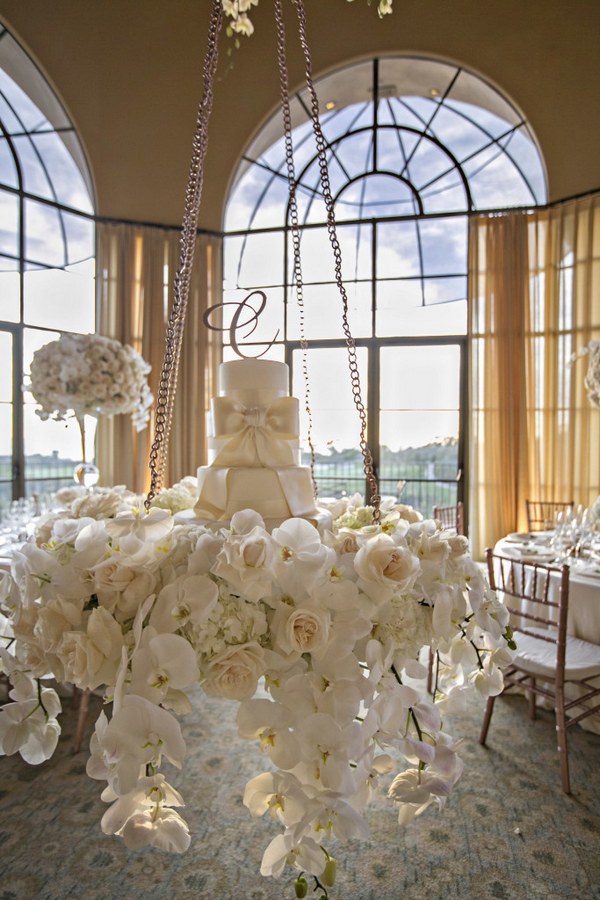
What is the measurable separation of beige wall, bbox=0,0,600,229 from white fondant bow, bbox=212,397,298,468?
193 inches

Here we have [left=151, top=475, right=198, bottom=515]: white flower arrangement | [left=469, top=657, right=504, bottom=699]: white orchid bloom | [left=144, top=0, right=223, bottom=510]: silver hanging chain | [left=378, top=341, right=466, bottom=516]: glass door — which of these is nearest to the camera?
[left=469, top=657, right=504, bottom=699]: white orchid bloom

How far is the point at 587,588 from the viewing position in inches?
106

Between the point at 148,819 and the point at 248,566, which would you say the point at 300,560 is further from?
the point at 148,819

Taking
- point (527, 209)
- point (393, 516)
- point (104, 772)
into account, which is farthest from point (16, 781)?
point (527, 209)

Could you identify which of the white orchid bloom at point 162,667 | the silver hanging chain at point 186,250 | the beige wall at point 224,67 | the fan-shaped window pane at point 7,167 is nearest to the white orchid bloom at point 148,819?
the white orchid bloom at point 162,667

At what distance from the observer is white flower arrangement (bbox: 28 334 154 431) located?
3471mm

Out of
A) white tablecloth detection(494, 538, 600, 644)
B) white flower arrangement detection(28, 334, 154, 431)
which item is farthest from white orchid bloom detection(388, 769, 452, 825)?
white flower arrangement detection(28, 334, 154, 431)

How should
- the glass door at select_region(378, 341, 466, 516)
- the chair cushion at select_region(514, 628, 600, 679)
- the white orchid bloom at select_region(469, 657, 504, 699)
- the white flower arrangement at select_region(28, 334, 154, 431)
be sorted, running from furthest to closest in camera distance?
1. the glass door at select_region(378, 341, 466, 516)
2. the white flower arrangement at select_region(28, 334, 154, 431)
3. the chair cushion at select_region(514, 628, 600, 679)
4. the white orchid bloom at select_region(469, 657, 504, 699)

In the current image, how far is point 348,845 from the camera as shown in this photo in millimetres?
2027

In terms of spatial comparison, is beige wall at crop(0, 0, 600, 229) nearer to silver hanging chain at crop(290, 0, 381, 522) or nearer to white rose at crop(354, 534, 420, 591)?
silver hanging chain at crop(290, 0, 381, 522)

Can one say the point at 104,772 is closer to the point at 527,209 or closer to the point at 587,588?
the point at 587,588

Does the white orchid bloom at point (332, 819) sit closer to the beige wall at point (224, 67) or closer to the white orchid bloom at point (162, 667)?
the white orchid bloom at point (162, 667)

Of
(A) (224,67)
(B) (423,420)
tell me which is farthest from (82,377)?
(A) (224,67)

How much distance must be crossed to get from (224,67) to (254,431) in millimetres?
5466
